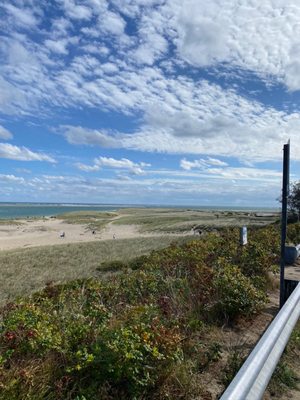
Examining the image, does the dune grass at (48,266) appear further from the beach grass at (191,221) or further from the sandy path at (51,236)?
the beach grass at (191,221)

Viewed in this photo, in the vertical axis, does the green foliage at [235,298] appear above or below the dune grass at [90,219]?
above

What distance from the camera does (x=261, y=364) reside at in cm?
295

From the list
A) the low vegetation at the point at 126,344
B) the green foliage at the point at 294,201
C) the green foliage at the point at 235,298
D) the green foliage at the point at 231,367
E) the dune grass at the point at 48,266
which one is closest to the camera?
the low vegetation at the point at 126,344

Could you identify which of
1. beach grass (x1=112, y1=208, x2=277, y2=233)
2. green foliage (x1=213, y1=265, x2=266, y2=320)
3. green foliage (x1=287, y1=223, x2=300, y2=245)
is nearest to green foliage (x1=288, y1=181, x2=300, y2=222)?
beach grass (x1=112, y1=208, x2=277, y2=233)

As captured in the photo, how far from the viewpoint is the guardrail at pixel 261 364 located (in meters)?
2.54

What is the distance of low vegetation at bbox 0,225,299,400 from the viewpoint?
3.35m

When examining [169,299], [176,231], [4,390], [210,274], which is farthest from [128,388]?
[176,231]

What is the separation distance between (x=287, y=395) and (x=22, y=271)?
18421mm

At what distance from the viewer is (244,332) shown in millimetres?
5375

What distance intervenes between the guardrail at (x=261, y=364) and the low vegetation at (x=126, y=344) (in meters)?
0.66

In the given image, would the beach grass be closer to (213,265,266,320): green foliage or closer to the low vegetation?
(213,265,266,320): green foliage

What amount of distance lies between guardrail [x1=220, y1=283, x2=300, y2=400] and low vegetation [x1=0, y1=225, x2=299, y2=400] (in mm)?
663

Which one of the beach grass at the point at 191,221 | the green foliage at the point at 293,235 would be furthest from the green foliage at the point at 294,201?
the green foliage at the point at 293,235

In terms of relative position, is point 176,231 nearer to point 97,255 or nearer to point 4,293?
point 97,255
